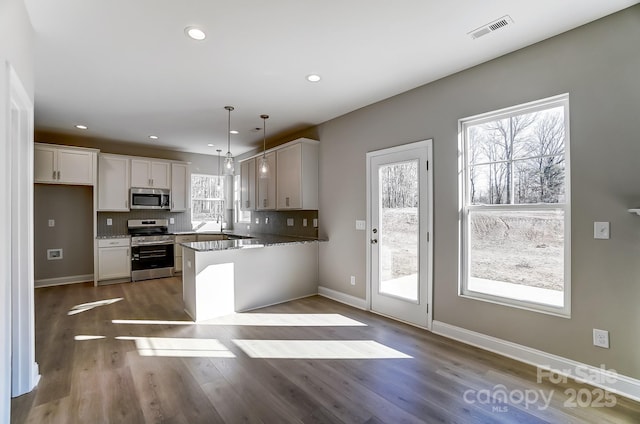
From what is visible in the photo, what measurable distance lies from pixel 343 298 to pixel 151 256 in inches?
155

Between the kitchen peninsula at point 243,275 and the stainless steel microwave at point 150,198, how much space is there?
8.32 feet

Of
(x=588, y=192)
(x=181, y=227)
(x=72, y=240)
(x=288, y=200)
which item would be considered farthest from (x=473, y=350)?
(x=72, y=240)

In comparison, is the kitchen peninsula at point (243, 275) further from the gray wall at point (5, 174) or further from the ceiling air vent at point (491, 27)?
the ceiling air vent at point (491, 27)

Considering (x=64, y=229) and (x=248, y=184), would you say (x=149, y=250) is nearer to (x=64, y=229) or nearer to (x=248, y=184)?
(x=64, y=229)

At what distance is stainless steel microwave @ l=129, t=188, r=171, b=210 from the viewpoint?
5842mm

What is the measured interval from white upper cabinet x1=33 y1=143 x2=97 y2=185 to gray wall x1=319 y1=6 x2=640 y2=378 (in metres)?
5.61

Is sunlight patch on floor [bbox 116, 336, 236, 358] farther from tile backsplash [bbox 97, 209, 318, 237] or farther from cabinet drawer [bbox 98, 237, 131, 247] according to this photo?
cabinet drawer [bbox 98, 237, 131, 247]

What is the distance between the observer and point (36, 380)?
2.31 metres

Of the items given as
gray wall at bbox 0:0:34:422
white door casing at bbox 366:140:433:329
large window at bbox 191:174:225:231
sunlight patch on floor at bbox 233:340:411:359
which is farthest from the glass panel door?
large window at bbox 191:174:225:231

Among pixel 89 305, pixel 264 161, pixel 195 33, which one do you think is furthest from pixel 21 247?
pixel 89 305

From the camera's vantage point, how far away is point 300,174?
187 inches

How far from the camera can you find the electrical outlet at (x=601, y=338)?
2.23m

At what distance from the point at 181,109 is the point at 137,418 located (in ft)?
11.8

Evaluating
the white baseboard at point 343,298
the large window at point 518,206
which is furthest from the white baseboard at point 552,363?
the white baseboard at point 343,298
